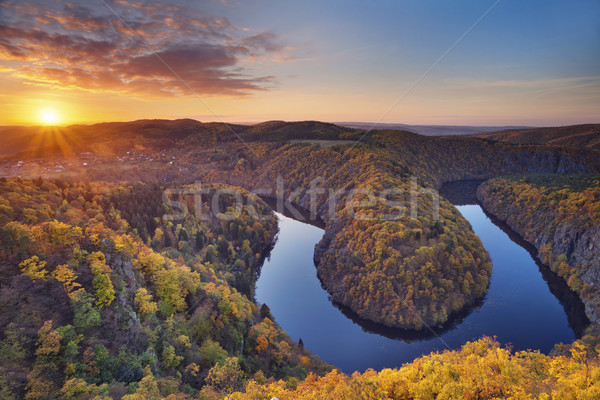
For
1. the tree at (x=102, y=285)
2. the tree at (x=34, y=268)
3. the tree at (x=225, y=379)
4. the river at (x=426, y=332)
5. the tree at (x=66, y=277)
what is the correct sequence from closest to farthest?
the tree at (x=34, y=268)
the tree at (x=66, y=277)
the tree at (x=225, y=379)
the tree at (x=102, y=285)
the river at (x=426, y=332)

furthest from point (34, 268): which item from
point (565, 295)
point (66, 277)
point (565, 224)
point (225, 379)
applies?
point (565, 224)

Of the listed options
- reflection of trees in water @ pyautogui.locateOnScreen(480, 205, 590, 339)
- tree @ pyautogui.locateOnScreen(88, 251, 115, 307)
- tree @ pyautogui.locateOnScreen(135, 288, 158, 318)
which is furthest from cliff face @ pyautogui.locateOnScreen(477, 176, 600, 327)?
tree @ pyautogui.locateOnScreen(88, 251, 115, 307)

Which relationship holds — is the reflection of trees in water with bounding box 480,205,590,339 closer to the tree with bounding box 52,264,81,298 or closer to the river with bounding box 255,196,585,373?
the river with bounding box 255,196,585,373

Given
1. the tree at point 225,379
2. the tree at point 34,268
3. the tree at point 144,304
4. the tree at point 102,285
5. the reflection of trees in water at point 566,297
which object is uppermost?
Answer: the tree at point 34,268

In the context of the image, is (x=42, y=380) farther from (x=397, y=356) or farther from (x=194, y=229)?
(x=194, y=229)

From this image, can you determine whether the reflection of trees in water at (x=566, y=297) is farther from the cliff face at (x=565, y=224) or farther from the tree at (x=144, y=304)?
the tree at (x=144, y=304)

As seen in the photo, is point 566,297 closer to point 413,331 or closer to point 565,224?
point 565,224

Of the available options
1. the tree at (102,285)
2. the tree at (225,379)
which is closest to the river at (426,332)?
the tree at (225,379)
